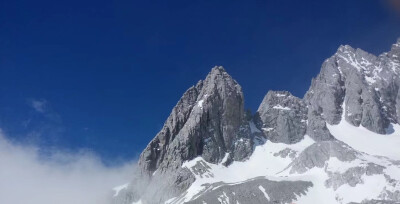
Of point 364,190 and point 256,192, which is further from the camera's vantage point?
point 256,192

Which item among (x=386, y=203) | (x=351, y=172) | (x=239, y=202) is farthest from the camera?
(x=351, y=172)

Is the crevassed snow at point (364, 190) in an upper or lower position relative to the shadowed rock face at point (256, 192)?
lower

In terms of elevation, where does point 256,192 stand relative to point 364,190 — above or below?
above

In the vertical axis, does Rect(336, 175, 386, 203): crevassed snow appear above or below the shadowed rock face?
below

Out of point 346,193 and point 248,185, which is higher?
point 248,185

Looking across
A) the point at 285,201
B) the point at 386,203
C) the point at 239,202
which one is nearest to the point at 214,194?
the point at 239,202

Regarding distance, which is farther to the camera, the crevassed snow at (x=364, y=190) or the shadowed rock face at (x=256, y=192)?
the shadowed rock face at (x=256, y=192)

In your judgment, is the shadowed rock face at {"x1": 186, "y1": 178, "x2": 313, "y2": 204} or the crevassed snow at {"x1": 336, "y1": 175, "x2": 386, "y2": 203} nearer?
the crevassed snow at {"x1": 336, "y1": 175, "x2": 386, "y2": 203}

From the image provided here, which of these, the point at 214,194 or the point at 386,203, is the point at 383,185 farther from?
the point at 214,194
